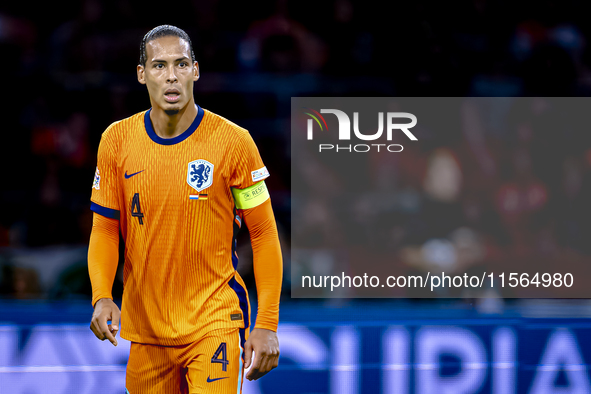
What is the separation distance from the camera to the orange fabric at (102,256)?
2.04m

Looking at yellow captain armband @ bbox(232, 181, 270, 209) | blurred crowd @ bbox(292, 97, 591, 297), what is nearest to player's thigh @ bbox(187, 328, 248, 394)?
yellow captain armband @ bbox(232, 181, 270, 209)

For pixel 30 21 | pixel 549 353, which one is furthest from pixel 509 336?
pixel 30 21

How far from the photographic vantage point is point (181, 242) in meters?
1.99

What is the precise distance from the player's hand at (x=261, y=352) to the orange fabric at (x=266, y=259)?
0.15 ft

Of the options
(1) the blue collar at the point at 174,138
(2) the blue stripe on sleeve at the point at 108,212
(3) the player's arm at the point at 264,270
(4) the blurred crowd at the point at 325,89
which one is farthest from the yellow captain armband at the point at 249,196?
(4) the blurred crowd at the point at 325,89

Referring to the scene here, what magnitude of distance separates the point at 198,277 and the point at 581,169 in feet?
10.4

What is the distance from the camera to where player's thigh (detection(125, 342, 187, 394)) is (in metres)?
2.01

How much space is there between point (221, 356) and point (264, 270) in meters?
0.29

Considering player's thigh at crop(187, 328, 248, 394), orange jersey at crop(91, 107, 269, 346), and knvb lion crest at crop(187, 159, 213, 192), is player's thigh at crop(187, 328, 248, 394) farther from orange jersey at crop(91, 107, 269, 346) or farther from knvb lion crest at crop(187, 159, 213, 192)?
knvb lion crest at crop(187, 159, 213, 192)

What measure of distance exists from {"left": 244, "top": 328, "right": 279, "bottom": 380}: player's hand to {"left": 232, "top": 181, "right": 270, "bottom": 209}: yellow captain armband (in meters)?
0.38

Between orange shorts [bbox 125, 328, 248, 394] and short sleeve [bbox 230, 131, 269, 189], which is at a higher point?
short sleeve [bbox 230, 131, 269, 189]

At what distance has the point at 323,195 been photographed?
13.7 ft

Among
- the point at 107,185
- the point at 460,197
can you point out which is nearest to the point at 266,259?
the point at 107,185

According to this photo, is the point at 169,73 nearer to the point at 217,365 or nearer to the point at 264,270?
the point at 264,270
